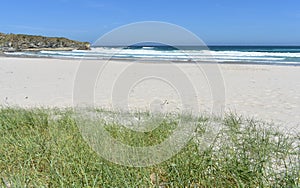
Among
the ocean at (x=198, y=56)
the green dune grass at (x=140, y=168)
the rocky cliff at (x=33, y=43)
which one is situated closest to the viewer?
the green dune grass at (x=140, y=168)

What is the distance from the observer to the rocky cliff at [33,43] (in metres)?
40.4

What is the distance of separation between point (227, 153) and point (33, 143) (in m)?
1.82

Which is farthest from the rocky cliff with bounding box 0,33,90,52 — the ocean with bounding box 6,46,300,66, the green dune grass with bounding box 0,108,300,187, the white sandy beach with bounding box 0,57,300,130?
the green dune grass with bounding box 0,108,300,187

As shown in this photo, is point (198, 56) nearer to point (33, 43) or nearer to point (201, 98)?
point (201, 98)

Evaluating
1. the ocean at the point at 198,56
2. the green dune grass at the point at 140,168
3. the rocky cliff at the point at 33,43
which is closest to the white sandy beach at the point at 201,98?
the green dune grass at the point at 140,168

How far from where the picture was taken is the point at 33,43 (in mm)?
44156

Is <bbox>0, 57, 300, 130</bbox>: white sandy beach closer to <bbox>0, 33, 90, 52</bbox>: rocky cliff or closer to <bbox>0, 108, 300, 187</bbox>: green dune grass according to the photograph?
<bbox>0, 108, 300, 187</bbox>: green dune grass

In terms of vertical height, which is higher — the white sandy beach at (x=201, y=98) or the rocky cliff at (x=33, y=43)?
the rocky cliff at (x=33, y=43)

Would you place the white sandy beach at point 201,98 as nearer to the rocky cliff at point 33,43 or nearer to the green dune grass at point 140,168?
the green dune grass at point 140,168

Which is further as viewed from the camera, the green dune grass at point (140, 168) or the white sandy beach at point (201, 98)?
the white sandy beach at point (201, 98)

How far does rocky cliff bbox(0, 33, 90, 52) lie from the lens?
40.4 m

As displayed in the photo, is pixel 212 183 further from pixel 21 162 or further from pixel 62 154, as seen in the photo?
pixel 21 162

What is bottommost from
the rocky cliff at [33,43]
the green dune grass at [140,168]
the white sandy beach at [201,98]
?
the white sandy beach at [201,98]

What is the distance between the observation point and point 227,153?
249cm
